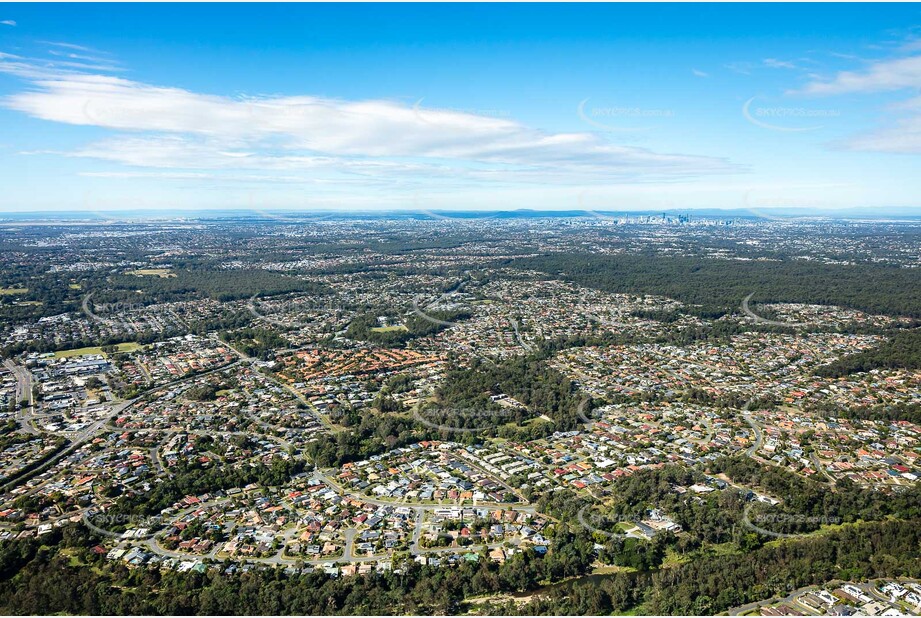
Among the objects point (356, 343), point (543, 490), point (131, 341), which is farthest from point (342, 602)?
point (131, 341)

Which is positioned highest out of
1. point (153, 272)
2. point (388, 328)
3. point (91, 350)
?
point (153, 272)

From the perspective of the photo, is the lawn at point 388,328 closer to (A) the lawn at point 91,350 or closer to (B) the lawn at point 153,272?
(A) the lawn at point 91,350

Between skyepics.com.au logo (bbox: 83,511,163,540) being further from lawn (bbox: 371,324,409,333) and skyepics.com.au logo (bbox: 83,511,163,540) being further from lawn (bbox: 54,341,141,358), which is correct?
lawn (bbox: 371,324,409,333)

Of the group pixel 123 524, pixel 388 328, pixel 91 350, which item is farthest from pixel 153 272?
pixel 123 524

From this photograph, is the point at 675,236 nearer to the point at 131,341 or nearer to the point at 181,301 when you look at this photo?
the point at 181,301

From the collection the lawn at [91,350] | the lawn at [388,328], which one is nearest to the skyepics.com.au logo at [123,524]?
the lawn at [91,350]

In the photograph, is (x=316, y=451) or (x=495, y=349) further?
(x=495, y=349)

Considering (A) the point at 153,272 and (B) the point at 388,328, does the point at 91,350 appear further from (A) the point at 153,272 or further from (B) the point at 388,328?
(A) the point at 153,272

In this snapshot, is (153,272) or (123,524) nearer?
(123,524)
